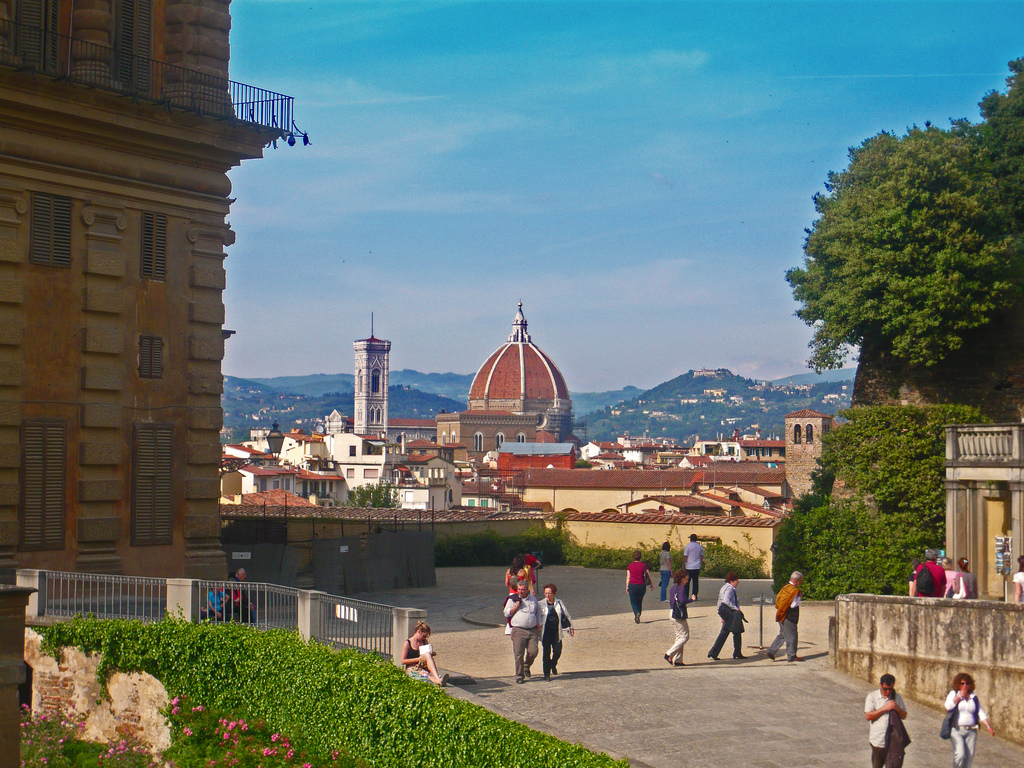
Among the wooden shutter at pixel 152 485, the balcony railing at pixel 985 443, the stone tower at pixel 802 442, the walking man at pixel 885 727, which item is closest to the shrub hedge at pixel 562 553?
the balcony railing at pixel 985 443

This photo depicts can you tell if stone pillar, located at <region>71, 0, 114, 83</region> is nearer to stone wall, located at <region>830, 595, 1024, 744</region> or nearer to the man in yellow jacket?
the man in yellow jacket

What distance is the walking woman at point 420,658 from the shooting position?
1340cm

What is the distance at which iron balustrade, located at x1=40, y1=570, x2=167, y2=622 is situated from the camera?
653 inches

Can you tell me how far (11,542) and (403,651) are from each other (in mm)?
7679

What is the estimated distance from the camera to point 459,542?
3819 cm

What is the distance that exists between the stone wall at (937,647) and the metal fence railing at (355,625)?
22.6 ft

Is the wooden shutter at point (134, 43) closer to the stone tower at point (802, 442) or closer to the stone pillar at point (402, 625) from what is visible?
the stone pillar at point (402, 625)

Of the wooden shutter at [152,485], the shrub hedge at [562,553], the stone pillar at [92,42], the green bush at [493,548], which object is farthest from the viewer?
the green bush at [493,548]

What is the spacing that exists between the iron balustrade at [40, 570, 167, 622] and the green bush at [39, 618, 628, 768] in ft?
1.57

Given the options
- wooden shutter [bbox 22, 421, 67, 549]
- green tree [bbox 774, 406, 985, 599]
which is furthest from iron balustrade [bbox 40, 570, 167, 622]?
green tree [bbox 774, 406, 985, 599]

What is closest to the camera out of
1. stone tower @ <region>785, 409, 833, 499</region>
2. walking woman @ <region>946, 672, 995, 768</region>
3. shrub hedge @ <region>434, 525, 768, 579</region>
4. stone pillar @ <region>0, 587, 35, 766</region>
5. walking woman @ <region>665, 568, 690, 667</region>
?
walking woman @ <region>946, 672, 995, 768</region>

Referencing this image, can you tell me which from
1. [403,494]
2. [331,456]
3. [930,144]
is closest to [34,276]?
[930,144]

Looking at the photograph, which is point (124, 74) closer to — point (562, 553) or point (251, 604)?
point (251, 604)

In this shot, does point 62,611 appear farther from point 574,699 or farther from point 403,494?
point 403,494
